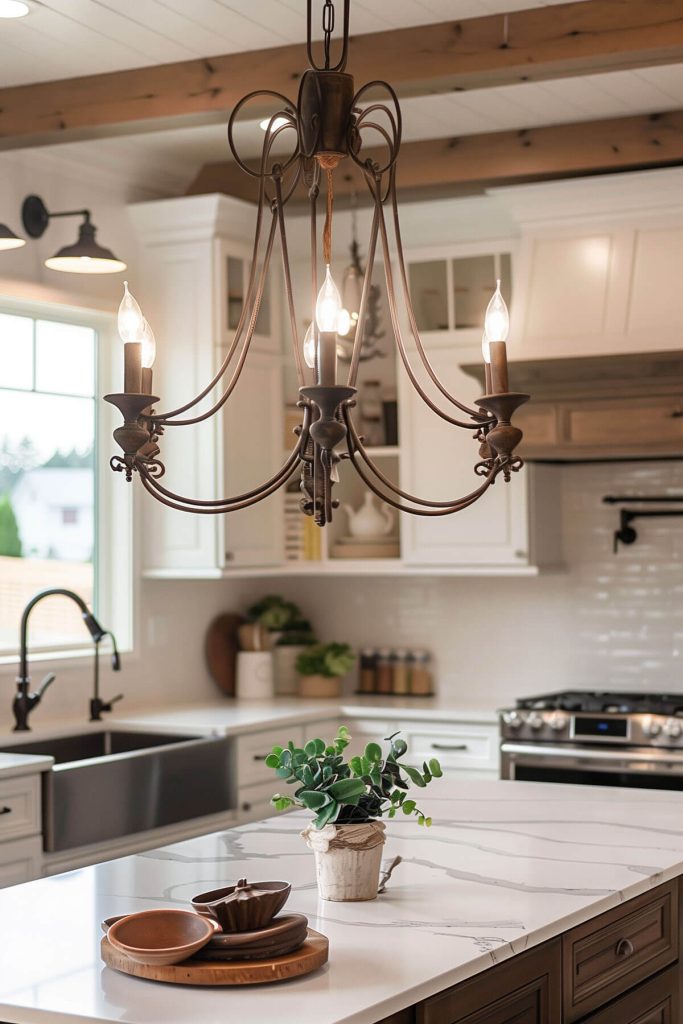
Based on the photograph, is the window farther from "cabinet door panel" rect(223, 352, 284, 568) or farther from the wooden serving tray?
the wooden serving tray

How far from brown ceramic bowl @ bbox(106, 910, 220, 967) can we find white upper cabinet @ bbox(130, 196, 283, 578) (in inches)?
117

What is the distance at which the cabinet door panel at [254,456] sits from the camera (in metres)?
4.98

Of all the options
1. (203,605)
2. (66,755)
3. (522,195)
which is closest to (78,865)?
(66,755)

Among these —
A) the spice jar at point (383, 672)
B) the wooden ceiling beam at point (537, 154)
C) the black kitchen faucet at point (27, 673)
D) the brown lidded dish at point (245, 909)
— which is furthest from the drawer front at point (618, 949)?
the spice jar at point (383, 672)

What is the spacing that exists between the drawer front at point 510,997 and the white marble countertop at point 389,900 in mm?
49

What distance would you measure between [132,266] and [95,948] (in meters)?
3.50

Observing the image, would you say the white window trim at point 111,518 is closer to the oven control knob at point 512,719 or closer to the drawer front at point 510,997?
the oven control knob at point 512,719

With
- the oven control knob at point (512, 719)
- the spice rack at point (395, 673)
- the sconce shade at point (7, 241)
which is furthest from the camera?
the spice rack at point (395, 673)

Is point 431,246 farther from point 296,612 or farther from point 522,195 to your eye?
point 296,612

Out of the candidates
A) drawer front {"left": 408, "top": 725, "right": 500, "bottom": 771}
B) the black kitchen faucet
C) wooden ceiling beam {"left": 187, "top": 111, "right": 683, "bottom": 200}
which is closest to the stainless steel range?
drawer front {"left": 408, "top": 725, "right": 500, "bottom": 771}

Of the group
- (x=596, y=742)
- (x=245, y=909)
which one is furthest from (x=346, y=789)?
(x=596, y=742)

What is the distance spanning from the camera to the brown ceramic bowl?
186 centimetres

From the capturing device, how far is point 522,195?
4762 millimetres

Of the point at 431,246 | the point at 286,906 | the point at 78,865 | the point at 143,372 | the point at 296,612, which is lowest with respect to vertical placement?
the point at 78,865
